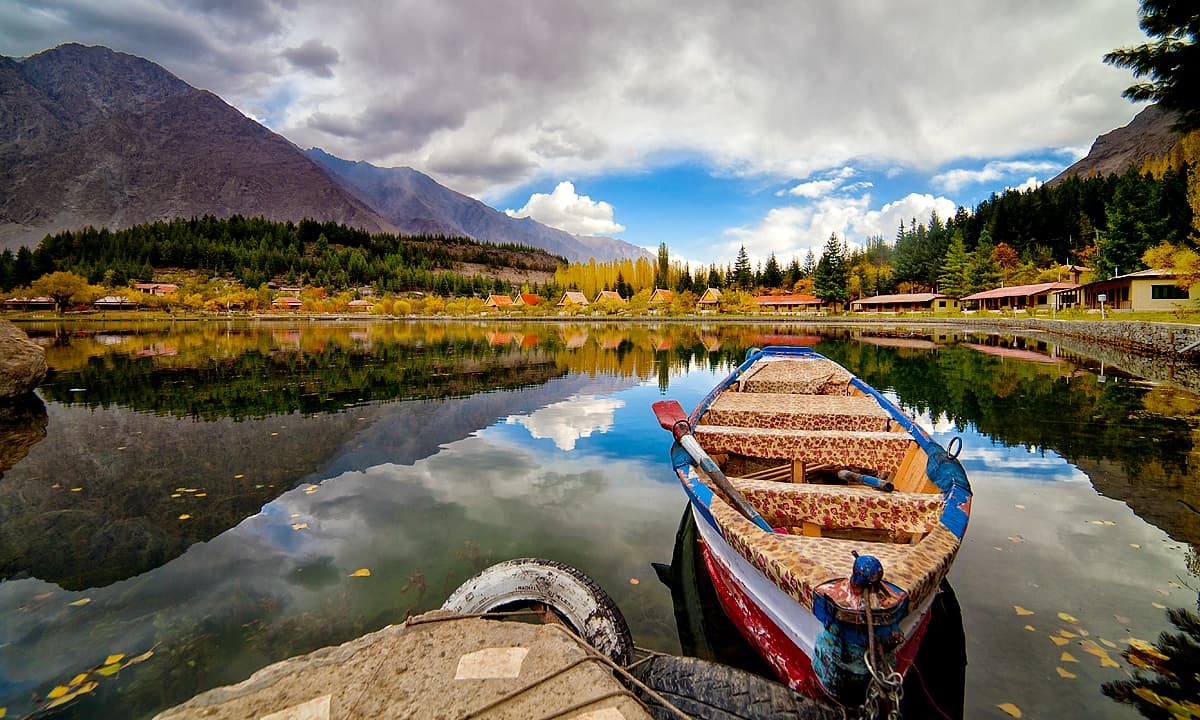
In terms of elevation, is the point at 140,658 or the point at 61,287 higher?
the point at 61,287

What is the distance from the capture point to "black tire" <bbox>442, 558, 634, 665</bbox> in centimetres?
346

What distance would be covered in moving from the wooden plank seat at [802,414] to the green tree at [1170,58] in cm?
1163

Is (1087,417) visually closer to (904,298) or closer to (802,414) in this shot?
(802,414)

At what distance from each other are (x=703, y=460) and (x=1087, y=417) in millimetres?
13304

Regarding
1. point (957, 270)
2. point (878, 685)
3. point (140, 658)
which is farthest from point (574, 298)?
point (878, 685)

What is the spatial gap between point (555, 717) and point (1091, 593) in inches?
225

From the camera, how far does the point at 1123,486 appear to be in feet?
26.6

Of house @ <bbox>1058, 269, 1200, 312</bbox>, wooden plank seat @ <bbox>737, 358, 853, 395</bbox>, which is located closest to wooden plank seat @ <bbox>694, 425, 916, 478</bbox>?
wooden plank seat @ <bbox>737, 358, 853, 395</bbox>

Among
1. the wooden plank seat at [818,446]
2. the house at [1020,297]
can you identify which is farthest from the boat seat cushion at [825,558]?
the house at [1020,297]

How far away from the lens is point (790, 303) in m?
89.5

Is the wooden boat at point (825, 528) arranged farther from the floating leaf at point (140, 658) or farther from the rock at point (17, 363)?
the rock at point (17, 363)

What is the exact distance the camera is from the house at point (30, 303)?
267 ft

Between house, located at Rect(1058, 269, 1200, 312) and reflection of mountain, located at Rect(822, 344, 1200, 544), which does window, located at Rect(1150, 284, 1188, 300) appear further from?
reflection of mountain, located at Rect(822, 344, 1200, 544)

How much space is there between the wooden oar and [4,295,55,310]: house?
109927 millimetres
